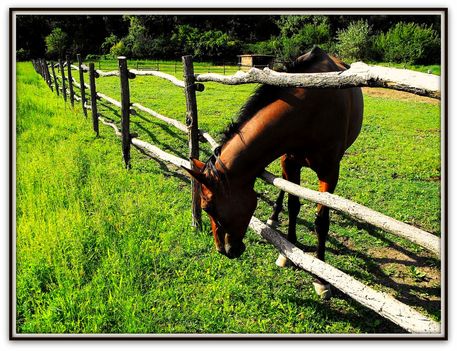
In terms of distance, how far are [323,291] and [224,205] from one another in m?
1.09

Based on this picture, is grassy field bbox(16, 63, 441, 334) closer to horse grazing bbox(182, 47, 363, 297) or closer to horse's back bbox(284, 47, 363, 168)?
horse grazing bbox(182, 47, 363, 297)

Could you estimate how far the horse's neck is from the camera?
8.15 ft

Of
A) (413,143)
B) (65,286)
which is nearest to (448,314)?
(65,286)

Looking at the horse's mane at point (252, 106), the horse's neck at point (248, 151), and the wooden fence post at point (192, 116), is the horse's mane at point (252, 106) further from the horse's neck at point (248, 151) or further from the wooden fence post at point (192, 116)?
the wooden fence post at point (192, 116)

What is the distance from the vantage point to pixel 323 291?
2.83 m

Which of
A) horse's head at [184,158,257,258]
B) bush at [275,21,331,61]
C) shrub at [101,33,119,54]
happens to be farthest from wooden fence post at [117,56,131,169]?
shrub at [101,33,119,54]

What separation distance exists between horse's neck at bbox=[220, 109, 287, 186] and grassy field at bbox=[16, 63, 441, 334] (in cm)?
96

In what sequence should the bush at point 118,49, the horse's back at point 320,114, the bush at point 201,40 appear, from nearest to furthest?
the horse's back at point 320,114, the bush at point 201,40, the bush at point 118,49

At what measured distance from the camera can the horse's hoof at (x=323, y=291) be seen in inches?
111

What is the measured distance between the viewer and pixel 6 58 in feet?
8.87

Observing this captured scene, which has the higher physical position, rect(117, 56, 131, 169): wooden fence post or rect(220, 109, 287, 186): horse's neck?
rect(117, 56, 131, 169): wooden fence post

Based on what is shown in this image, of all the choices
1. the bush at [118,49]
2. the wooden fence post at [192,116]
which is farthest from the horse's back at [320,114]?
the bush at [118,49]

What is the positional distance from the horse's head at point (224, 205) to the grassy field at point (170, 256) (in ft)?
1.55

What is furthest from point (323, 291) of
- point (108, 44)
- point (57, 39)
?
point (108, 44)
